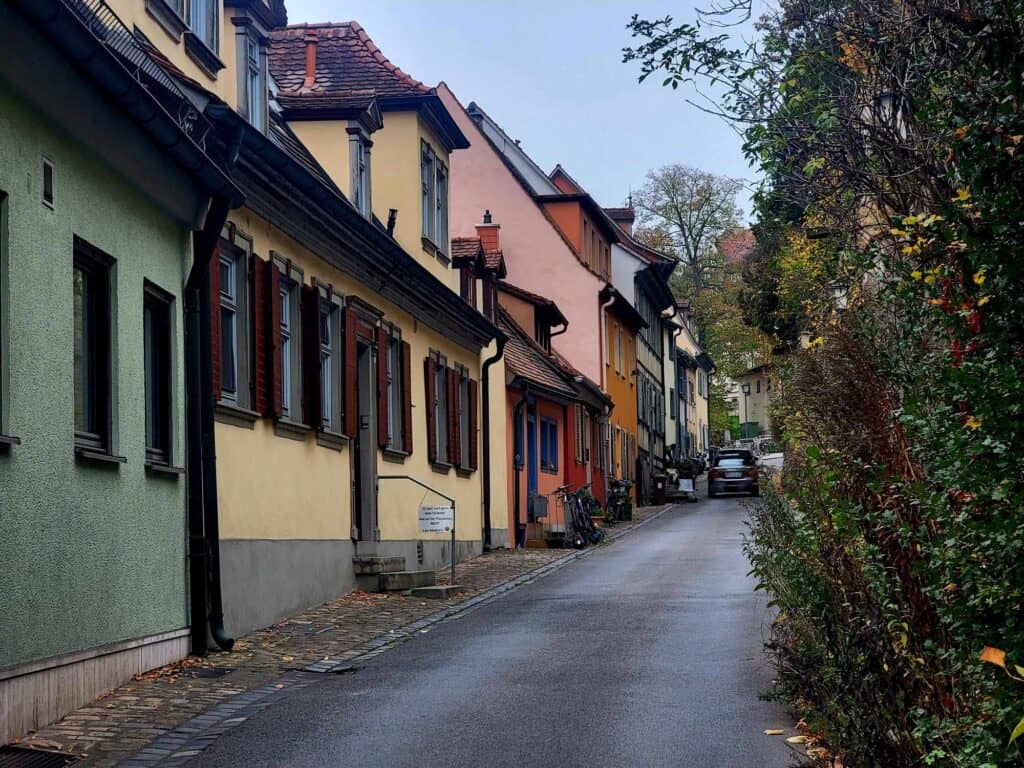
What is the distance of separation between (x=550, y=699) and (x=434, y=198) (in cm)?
1679

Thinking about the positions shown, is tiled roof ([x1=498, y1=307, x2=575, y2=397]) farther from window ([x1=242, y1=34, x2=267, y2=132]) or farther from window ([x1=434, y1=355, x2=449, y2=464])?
window ([x1=242, y1=34, x2=267, y2=132])

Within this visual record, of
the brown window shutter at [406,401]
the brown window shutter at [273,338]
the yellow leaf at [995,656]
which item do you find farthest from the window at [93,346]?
the brown window shutter at [406,401]

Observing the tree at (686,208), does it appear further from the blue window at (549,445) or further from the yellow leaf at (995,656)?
the yellow leaf at (995,656)

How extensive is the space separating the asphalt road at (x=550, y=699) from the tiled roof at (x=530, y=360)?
15.9m

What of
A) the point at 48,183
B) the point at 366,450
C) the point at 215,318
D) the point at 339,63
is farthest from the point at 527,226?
the point at 48,183

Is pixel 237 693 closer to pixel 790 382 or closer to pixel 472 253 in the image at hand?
Result: pixel 790 382

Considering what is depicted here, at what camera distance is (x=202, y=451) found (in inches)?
548

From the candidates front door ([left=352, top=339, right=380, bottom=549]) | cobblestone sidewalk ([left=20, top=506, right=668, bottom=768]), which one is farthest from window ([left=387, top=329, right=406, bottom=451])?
cobblestone sidewalk ([left=20, top=506, right=668, bottom=768])

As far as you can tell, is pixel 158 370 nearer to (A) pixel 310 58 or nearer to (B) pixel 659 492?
(A) pixel 310 58

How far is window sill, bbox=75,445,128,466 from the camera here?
35.7 ft

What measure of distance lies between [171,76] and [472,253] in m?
15.6

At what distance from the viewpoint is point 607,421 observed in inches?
1919

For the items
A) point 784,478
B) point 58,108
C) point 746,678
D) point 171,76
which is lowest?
point 746,678

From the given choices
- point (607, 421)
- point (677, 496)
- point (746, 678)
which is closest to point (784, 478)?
point (746, 678)
